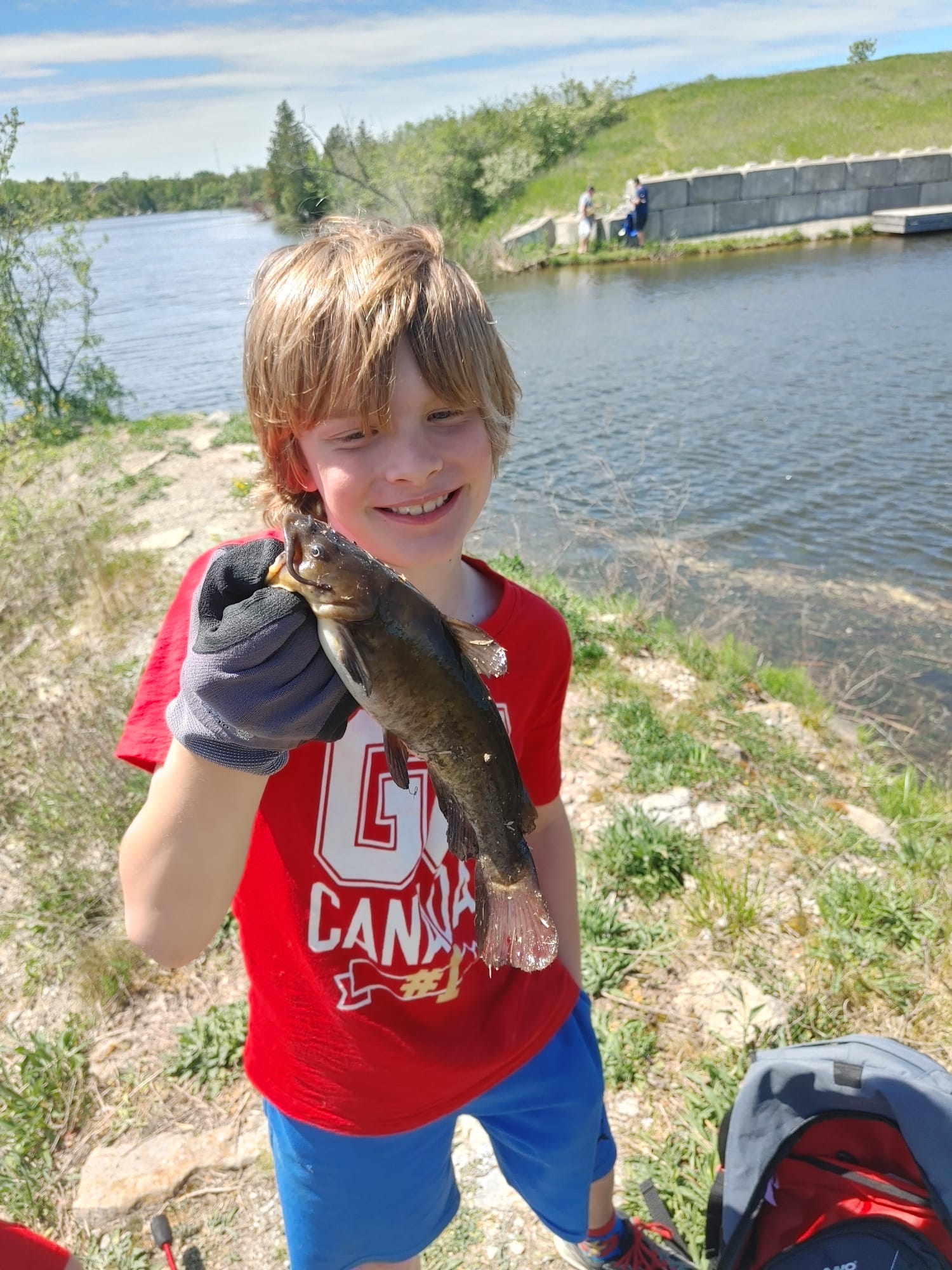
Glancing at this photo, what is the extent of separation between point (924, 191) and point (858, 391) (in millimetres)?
29858

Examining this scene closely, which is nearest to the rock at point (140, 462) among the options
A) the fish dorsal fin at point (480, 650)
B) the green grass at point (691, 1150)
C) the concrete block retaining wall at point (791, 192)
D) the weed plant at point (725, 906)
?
the weed plant at point (725, 906)

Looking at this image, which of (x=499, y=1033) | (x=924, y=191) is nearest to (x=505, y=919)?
(x=499, y=1033)

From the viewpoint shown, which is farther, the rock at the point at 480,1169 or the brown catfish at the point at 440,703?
the rock at the point at 480,1169

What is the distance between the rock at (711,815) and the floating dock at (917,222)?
36049 mm

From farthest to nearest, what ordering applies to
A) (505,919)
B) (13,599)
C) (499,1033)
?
(13,599) → (499,1033) → (505,919)

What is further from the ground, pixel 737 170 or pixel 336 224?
pixel 737 170

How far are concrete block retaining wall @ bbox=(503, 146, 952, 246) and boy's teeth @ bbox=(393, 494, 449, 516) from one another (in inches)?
1511

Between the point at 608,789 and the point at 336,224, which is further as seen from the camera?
the point at 608,789

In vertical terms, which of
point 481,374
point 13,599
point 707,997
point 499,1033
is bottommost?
point 707,997

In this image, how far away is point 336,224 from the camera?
2.16 meters

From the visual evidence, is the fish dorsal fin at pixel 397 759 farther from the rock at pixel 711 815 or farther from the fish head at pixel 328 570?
the rock at pixel 711 815

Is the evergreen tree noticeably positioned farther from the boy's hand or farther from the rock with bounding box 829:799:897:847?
the rock with bounding box 829:799:897:847

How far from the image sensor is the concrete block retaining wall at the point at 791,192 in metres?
35.6

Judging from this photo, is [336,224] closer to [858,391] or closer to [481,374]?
[481,374]
